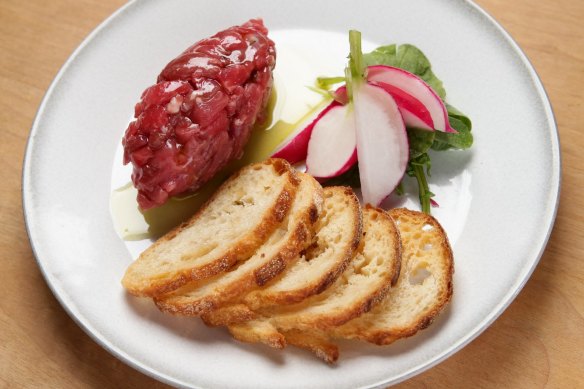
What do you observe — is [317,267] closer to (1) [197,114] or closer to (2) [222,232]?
(2) [222,232]

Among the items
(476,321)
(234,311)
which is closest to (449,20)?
(476,321)

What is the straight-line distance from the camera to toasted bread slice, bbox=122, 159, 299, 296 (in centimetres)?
303

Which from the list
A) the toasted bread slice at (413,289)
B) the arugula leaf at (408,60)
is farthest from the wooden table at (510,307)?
the arugula leaf at (408,60)

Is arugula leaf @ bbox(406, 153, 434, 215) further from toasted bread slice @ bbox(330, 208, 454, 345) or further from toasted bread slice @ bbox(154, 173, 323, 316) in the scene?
toasted bread slice @ bbox(154, 173, 323, 316)

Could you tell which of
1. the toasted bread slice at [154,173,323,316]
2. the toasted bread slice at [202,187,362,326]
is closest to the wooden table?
the toasted bread slice at [154,173,323,316]

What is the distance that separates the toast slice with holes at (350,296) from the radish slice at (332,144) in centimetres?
51

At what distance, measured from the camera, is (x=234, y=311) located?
293 cm

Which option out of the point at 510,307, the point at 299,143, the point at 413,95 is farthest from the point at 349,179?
the point at 510,307

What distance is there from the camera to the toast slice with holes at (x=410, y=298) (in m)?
2.88

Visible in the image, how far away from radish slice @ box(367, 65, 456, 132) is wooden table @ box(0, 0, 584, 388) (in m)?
0.79

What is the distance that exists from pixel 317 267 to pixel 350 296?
0.20 metres

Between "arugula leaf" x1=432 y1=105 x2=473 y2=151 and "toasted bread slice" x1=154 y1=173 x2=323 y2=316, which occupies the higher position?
"arugula leaf" x1=432 y1=105 x2=473 y2=151

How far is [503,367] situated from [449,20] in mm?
2039

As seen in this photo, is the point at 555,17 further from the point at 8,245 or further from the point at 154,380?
the point at 8,245
